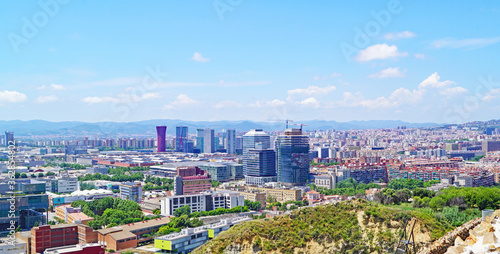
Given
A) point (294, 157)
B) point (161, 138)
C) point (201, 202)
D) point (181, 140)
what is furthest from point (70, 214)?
point (181, 140)

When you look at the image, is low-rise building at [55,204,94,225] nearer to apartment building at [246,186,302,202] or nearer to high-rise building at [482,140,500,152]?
apartment building at [246,186,302,202]

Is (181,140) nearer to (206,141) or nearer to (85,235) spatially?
(206,141)

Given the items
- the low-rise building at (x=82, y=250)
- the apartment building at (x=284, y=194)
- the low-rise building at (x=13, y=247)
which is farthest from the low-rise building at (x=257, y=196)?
the low-rise building at (x=13, y=247)

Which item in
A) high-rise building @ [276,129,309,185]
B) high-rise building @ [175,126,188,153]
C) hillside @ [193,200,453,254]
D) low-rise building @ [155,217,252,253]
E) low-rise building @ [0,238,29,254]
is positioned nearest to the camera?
hillside @ [193,200,453,254]

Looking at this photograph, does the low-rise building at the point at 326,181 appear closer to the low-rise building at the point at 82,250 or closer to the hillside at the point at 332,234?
the low-rise building at the point at 82,250

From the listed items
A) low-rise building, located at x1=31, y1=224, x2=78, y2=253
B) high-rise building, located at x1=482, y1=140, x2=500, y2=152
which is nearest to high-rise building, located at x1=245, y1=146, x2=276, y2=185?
low-rise building, located at x1=31, y1=224, x2=78, y2=253
